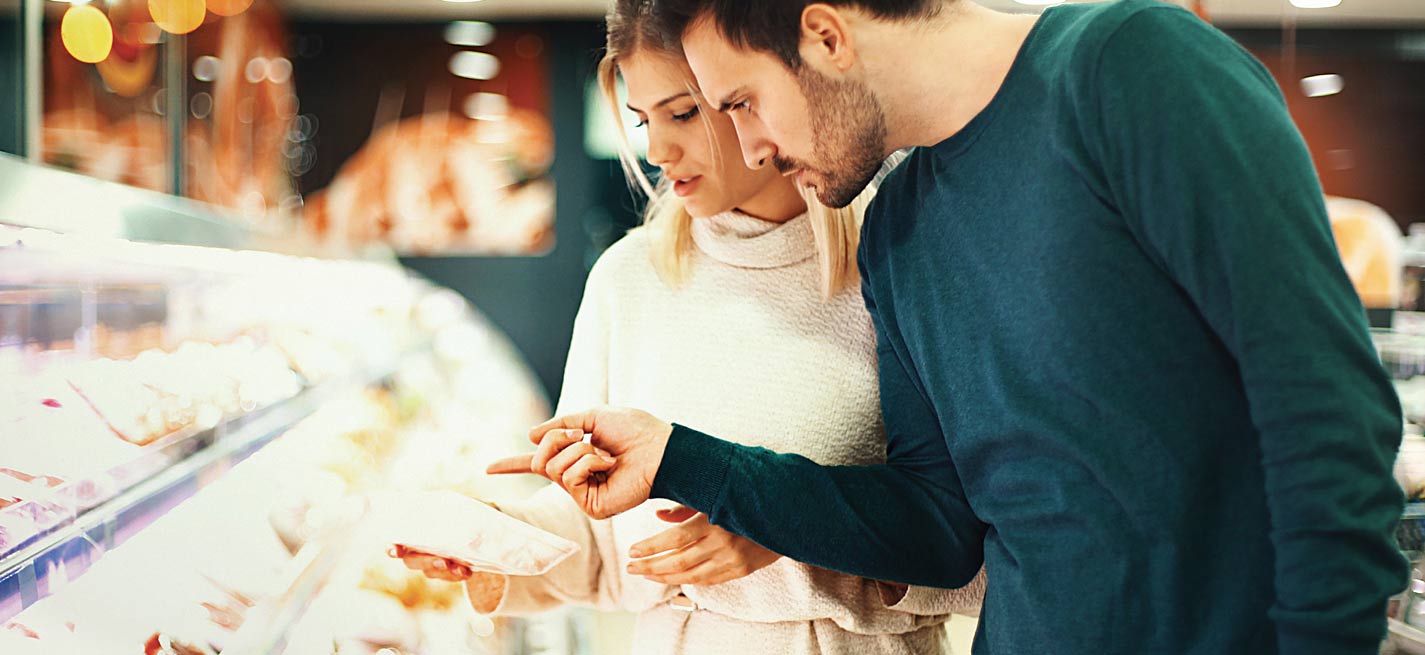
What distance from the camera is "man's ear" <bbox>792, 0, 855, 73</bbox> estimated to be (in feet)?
3.66

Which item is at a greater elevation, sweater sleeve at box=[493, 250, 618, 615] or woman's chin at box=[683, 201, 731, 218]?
woman's chin at box=[683, 201, 731, 218]

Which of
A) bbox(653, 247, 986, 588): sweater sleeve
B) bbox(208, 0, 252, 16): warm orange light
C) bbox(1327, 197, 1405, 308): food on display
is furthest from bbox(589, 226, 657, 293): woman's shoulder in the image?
bbox(1327, 197, 1405, 308): food on display

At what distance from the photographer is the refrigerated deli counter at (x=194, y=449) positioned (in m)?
1.07

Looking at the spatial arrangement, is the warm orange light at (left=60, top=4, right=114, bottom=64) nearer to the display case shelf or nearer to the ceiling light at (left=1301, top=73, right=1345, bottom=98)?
the display case shelf

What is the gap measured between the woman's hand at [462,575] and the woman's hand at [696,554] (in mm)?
251

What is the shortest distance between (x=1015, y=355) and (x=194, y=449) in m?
1.13

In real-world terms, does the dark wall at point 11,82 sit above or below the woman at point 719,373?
above

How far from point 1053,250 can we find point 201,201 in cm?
219

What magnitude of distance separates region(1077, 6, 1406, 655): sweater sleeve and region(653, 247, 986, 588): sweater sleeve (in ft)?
1.55

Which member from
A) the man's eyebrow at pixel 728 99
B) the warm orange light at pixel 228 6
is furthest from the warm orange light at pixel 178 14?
the man's eyebrow at pixel 728 99

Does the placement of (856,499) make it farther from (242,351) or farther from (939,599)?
(242,351)

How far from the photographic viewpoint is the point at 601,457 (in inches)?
50.6

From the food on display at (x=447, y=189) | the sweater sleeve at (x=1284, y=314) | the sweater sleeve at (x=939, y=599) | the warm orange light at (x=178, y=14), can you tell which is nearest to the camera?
the sweater sleeve at (x=1284, y=314)

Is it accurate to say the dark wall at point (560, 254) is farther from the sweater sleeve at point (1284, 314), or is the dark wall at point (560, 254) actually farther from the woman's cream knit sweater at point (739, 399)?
the sweater sleeve at point (1284, 314)
